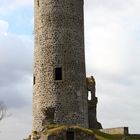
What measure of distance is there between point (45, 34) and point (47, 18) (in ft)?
3.56

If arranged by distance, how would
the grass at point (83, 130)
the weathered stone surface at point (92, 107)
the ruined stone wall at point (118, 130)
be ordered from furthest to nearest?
the weathered stone surface at point (92, 107) → the ruined stone wall at point (118, 130) → the grass at point (83, 130)

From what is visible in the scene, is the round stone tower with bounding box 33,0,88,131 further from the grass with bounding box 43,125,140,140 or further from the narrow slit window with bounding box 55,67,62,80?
the grass with bounding box 43,125,140,140

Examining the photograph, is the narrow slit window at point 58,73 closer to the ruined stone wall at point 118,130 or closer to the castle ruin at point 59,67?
the castle ruin at point 59,67

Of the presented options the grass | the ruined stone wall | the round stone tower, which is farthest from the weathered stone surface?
the round stone tower

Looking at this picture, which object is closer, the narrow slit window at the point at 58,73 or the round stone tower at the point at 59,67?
the round stone tower at the point at 59,67

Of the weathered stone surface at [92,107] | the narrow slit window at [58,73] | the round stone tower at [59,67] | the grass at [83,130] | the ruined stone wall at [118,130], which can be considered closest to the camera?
the grass at [83,130]

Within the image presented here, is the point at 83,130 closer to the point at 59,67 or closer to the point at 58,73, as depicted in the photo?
the point at 58,73

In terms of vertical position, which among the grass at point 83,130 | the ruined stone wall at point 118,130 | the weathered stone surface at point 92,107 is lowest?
the grass at point 83,130

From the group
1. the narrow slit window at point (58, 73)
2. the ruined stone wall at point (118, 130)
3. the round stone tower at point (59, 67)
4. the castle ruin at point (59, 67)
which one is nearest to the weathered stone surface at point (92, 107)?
the ruined stone wall at point (118, 130)

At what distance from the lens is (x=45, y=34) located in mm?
32312

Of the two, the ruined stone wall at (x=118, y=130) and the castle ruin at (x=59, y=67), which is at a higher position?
the castle ruin at (x=59, y=67)

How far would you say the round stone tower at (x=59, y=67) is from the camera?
102 ft

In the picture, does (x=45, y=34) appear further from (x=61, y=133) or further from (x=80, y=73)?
(x=61, y=133)

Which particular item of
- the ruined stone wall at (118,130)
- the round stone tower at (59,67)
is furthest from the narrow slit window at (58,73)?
the ruined stone wall at (118,130)
